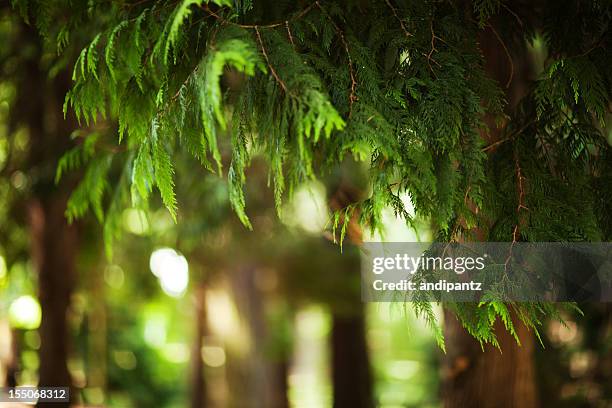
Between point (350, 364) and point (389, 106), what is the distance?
996cm

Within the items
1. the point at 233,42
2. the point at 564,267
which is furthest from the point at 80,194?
the point at 564,267

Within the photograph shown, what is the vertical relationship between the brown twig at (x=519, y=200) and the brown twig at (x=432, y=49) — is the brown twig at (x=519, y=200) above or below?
below

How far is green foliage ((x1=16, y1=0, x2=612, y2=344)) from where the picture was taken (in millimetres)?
2443

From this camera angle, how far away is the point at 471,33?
109 inches

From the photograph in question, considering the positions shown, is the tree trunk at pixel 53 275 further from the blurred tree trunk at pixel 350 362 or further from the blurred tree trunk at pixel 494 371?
the blurred tree trunk at pixel 350 362

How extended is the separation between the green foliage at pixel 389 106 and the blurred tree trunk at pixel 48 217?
3928 millimetres

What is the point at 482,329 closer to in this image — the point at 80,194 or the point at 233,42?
the point at 233,42

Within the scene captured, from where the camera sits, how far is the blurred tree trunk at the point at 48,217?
21.0 feet

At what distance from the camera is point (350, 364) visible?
38.7 feet

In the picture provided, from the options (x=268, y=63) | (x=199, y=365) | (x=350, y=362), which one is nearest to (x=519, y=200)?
(x=268, y=63)

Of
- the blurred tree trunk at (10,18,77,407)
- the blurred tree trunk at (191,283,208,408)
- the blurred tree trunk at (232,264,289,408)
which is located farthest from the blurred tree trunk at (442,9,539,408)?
the blurred tree trunk at (191,283,208,408)

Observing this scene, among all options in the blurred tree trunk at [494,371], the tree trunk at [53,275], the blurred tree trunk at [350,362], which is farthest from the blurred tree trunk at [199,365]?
the blurred tree trunk at [494,371]

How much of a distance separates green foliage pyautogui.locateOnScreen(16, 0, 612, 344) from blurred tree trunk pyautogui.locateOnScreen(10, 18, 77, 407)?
3.93 meters

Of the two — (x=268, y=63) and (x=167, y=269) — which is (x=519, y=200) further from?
(x=167, y=269)
